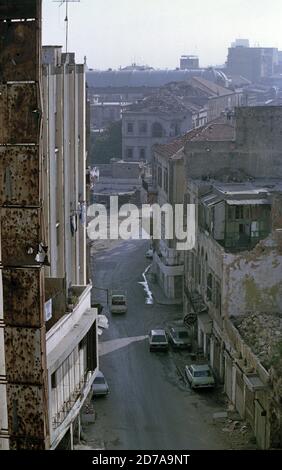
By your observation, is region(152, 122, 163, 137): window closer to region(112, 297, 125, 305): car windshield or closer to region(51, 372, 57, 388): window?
region(112, 297, 125, 305): car windshield

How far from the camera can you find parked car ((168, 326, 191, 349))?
2384 cm

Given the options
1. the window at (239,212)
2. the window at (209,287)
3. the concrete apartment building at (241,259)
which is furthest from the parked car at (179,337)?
the window at (239,212)

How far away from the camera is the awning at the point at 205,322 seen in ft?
73.0

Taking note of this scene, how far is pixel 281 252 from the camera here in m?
20.7

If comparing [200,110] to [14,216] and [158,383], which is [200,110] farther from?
[14,216]

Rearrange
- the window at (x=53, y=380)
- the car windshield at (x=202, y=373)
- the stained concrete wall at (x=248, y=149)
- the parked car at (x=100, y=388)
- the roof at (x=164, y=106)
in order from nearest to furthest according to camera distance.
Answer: the window at (x=53, y=380) → the parked car at (x=100, y=388) → the car windshield at (x=202, y=373) → the stained concrete wall at (x=248, y=149) → the roof at (x=164, y=106)

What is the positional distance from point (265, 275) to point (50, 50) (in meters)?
9.27

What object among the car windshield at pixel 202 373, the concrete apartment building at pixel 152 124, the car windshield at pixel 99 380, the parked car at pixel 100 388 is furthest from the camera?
the concrete apartment building at pixel 152 124

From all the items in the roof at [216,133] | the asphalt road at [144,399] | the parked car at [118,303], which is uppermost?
the roof at [216,133]

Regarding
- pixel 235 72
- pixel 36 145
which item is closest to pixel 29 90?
pixel 36 145

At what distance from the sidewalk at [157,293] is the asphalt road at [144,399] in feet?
1.67

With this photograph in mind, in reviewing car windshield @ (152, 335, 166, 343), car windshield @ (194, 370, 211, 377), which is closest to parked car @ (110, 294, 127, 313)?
car windshield @ (152, 335, 166, 343)

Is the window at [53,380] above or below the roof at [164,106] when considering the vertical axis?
below

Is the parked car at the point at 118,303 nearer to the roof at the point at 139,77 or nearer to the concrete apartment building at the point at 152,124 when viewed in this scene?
the concrete apartment building at the point at 152,124
